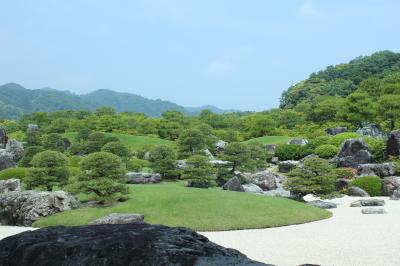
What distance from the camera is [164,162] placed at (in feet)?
84.9

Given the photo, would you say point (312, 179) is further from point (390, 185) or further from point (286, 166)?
point (286, 166)

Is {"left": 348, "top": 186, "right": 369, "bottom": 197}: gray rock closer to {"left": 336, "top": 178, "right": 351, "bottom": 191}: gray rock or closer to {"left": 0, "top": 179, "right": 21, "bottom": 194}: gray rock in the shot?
{"left": 336, "top": 178, "right": 351, "bottom": 191}: gray rock

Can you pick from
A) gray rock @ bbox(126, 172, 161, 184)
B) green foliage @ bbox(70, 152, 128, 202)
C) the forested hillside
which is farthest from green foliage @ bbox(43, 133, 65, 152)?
the forested hillside

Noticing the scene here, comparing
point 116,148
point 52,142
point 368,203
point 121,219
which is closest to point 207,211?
point 121,219

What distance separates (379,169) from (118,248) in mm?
25020

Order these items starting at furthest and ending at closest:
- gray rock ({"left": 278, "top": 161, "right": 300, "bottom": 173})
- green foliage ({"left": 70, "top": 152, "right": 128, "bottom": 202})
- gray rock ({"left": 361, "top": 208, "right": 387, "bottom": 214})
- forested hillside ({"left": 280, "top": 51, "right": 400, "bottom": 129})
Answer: forested hillside ({"left": 280, "top": 51, "right": 400, "bottom": 129}) → gray rock ({"left": 278, "top": 161, "right": 300, "bottom": 173}) → gray rock ({"left": 361, "top": 208, "right": 387, "bottom": 214}) → green foliage ({"left": 70, "top": 152, "right": 128, "bottom": 202})

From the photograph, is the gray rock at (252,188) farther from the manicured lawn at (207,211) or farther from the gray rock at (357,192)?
the manicured lawn at (207,211)

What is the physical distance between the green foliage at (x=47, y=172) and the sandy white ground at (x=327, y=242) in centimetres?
918

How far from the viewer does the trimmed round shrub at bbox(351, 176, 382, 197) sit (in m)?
24.2

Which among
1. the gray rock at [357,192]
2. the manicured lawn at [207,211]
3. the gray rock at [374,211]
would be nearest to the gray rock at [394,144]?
the gray rock at [357,192]

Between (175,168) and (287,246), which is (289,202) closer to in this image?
(287,246)

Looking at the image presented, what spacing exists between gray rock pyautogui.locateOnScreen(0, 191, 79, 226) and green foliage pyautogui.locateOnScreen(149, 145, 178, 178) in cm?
899

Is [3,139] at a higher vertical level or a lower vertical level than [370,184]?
higher

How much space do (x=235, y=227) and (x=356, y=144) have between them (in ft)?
62.0
